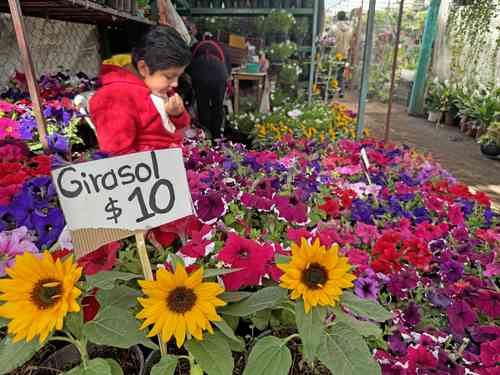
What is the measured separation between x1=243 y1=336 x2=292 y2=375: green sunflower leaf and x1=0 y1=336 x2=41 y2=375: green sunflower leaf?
35cm

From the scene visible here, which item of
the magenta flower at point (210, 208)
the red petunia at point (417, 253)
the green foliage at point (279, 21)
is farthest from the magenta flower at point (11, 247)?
the green foliage at point (279, 21)

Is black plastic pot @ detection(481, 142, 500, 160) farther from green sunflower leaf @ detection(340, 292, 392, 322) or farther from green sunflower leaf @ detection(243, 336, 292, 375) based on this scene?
green sunflower leaf @ detection(243, 336, 292, 375)

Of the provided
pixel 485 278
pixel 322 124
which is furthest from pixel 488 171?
pixel 485 278

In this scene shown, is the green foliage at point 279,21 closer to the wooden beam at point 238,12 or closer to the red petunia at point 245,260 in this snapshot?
the wooden beam at point 238,12

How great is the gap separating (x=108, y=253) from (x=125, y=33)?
4336 millimetres

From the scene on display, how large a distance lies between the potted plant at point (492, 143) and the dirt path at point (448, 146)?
0.11m

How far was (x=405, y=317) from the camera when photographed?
995 mm

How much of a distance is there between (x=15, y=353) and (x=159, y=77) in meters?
1.07

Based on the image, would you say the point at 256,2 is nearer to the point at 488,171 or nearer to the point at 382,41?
the point at 488,171

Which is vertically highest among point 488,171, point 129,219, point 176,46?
point 176,46

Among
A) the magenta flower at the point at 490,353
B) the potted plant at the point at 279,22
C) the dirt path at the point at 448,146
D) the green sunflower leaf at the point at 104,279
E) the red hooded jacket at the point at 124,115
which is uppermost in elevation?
the potted plant at the point at 279,22

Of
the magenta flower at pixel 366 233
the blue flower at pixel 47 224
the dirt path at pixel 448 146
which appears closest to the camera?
the blue flower at pixel 47 224

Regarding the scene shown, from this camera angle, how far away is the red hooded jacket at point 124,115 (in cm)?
138

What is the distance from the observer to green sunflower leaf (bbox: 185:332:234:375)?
0.61 meters
